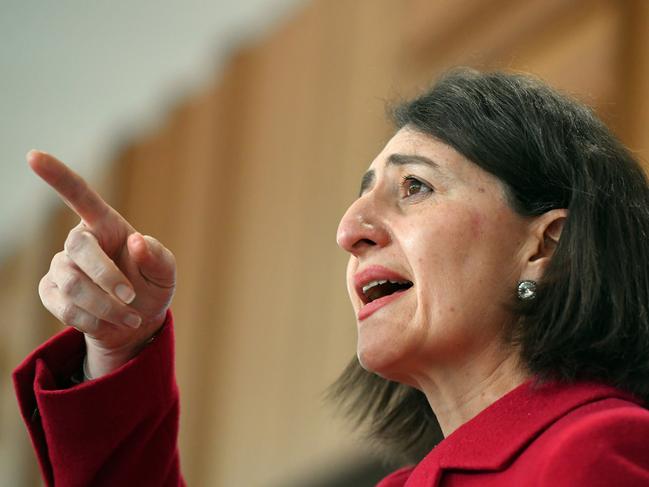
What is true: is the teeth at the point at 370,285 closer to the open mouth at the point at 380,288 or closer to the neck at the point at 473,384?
the open mouth at the point at 380,288

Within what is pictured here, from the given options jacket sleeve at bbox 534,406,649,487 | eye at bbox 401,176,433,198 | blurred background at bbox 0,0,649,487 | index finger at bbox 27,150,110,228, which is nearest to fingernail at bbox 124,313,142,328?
index finger at bbox 27,150,110,228

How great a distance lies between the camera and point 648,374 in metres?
1.36

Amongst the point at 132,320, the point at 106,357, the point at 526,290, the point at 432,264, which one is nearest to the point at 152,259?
the point at 132,320

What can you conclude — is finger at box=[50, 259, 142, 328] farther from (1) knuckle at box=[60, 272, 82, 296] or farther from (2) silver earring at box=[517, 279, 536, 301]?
(2) silver earring at box=[517, 279, 536, 301]

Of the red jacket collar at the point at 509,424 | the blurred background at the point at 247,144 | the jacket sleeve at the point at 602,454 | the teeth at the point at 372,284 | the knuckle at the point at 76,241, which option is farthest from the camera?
the blurred background at the point at 247,144

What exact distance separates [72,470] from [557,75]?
5.61 feet

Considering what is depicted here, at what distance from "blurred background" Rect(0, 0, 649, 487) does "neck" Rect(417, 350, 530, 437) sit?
1285 millimetres

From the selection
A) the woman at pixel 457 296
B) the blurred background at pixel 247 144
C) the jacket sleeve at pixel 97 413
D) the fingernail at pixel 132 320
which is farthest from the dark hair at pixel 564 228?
the blurred background at pixel 247 144

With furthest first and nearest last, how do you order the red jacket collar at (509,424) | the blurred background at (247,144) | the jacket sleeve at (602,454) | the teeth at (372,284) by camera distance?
1. the blurred background at (247,144)
2. the teeth at (372,284)
3. the red jacket collar at (509,424)
4. the jacket sleeve at (602,454)

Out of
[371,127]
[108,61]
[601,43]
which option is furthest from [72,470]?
[108,61]

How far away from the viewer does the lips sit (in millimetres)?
1450

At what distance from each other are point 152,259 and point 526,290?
0.42 meters

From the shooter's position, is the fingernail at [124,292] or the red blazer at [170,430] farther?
the fingernail at [124,292]

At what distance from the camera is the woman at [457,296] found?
4.40 feet
